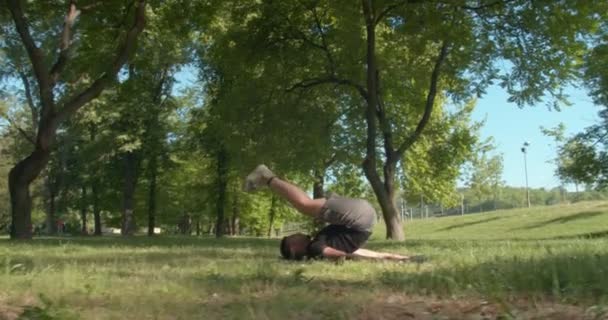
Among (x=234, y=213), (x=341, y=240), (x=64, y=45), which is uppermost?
(x=64, y=45)

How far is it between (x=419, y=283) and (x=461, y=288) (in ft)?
1.42

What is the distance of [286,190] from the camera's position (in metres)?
7.98

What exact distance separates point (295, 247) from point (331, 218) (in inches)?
23.9

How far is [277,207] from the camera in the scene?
53406 mm

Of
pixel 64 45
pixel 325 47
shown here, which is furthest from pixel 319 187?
pixel 64 45

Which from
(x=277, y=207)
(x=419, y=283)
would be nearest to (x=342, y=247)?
(x=419, y=283)

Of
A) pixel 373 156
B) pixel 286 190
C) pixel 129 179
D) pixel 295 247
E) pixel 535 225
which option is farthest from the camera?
pixel 535 225

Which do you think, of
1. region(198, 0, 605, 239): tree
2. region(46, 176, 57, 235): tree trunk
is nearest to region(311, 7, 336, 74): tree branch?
region(198, 0, 605, 239): tree

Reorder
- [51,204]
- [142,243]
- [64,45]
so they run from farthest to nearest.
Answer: [51,204] < [64,45] < [142,243]

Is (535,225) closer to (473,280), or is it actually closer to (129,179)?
(129,179)

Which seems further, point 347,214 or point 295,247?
point 295,247

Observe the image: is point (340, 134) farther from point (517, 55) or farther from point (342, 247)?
point (342, 247)

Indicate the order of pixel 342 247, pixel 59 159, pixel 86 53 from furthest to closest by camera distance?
pixel 59 159 → pixel 86 53 → pixel 342 247

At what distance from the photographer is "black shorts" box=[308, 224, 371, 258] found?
801cm
